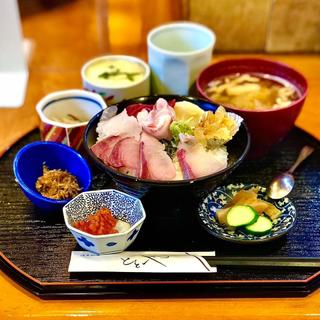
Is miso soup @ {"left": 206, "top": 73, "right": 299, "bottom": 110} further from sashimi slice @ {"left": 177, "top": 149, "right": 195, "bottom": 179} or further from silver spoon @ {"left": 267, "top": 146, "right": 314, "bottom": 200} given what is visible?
sashimi slice @ {"left": 177, "top": 149, "right": 195, "bottom": 179}

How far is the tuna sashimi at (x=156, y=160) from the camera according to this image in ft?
3.22

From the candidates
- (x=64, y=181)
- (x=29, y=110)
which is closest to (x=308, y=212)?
(x=64, y=181)

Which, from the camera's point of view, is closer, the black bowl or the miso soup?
the black bowl

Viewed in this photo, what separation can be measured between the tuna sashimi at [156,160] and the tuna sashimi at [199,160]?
3cm

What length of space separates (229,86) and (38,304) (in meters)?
0.71

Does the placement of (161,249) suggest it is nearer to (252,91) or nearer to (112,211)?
(112,211)

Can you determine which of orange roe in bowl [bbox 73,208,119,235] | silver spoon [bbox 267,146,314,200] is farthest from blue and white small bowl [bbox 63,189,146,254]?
silver spoon [bbox 267,146,314,200]

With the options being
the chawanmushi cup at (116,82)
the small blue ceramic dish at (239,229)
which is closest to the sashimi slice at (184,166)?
the small blue ceramic dish at (239,229)

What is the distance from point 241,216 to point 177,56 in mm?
474

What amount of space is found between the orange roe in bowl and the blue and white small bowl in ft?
0.05

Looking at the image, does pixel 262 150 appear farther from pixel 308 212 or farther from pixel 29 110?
pixel 29 110

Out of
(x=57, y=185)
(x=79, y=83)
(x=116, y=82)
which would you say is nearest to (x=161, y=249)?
(x=57, y=185)

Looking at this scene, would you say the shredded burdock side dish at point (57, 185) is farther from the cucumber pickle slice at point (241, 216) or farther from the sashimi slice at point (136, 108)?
the cucumber pickle slice at point (241, 216)

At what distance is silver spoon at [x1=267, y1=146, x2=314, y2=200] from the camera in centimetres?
113
